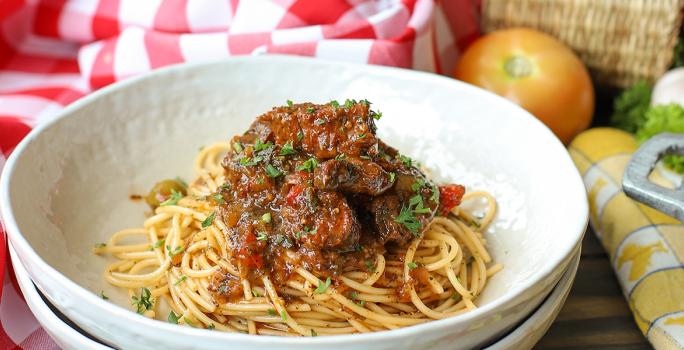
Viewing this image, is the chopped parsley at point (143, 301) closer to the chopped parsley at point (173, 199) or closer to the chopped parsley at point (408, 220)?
the chopped parsley at point (173, 199)

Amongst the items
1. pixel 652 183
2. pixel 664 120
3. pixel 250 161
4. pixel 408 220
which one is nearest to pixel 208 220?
pixel 250 161

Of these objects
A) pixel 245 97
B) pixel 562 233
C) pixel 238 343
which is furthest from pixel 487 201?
pixel 238 343

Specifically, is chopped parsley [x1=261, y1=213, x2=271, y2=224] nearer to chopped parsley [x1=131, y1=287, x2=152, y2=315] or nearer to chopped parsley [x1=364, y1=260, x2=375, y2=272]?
chopped parsley [x1=364, y1=260, x2=375, y2=272]

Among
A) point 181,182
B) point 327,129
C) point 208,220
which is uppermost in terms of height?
point 327,129

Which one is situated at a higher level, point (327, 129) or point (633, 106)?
point (327, 129)

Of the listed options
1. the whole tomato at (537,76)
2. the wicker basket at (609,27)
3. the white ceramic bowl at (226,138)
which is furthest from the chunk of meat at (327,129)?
the wicker basket at (609,27)

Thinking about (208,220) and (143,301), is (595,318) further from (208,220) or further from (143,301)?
(143,301)

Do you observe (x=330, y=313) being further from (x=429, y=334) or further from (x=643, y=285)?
(x=643, y=285)

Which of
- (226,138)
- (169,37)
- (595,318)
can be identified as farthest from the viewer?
(169,37)
